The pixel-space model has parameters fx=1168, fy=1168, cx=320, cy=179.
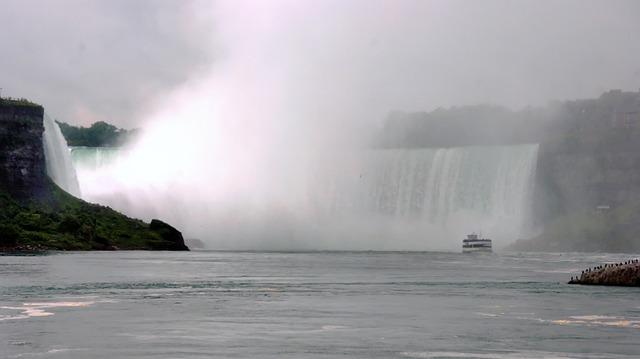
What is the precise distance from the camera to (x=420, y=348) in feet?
133

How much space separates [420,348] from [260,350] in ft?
18.2

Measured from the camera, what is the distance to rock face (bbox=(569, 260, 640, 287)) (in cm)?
8306

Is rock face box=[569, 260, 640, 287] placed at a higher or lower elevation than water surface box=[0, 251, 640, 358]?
higher

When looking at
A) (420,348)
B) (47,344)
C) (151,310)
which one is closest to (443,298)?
(151,310)

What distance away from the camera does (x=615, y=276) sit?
278ft

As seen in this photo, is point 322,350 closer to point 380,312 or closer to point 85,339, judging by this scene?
point 85,339

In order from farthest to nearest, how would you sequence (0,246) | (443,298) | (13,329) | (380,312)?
(0,246) → (443,298) → (380,312) → (13,329)

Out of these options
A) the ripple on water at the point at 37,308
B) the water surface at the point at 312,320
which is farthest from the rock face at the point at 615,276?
the ripple on water at the point at 37,308

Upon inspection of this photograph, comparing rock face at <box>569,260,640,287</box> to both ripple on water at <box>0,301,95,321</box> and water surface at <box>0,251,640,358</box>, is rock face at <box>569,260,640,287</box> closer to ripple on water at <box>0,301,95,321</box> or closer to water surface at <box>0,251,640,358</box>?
water surface at <box>0,251,640,358</box>

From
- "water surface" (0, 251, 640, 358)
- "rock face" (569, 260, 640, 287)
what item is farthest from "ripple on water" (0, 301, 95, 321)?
"rock face" (569, 260, 640, 287)

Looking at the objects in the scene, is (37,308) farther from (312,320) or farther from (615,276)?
(615,276)

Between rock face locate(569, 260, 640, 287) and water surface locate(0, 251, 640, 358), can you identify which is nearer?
water surface locate(0, 251, 640, 358)

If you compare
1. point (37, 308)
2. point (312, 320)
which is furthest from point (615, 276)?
point (37, 308)

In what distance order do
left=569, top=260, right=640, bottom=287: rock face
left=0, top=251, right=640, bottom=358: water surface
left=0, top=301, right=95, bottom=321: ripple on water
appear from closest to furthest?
left=0, top=251, right=640, bottom=358: water surface, left=0, top=301, right=95, bottom=321: ripple on water, left=569, top=260, right=640, bottom=287: rock face
